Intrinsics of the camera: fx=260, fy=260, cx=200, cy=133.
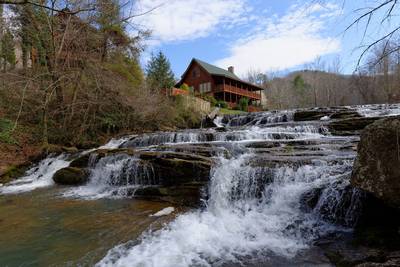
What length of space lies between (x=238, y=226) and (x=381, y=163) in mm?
2296

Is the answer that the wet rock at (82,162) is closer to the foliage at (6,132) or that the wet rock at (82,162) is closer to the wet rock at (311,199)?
the foliage at (6,132)

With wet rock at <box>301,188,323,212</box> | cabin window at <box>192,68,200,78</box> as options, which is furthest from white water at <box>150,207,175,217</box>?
cabin window at <box>192,68,200,78</box>

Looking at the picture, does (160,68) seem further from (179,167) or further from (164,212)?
(164,212)

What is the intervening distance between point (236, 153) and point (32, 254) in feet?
16.4

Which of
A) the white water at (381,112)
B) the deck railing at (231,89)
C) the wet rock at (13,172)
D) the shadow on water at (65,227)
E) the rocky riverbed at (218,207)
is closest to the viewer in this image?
the rocky riverbed at (218,207)

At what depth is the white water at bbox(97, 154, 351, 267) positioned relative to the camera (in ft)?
11.4

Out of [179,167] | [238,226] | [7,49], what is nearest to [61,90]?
[7,49]

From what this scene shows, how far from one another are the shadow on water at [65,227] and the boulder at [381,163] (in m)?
3.30

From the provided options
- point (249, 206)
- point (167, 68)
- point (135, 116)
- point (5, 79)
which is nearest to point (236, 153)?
point (249, 206)

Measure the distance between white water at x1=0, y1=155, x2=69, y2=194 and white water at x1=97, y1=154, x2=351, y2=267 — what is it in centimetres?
557

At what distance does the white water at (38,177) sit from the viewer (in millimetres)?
7684

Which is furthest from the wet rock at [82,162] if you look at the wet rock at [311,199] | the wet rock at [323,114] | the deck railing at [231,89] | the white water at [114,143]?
the deck railing at [231,89]

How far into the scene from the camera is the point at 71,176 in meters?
7.91

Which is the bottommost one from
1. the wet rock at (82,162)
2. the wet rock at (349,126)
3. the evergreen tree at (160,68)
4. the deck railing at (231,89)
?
the wet rock at (82,162)
